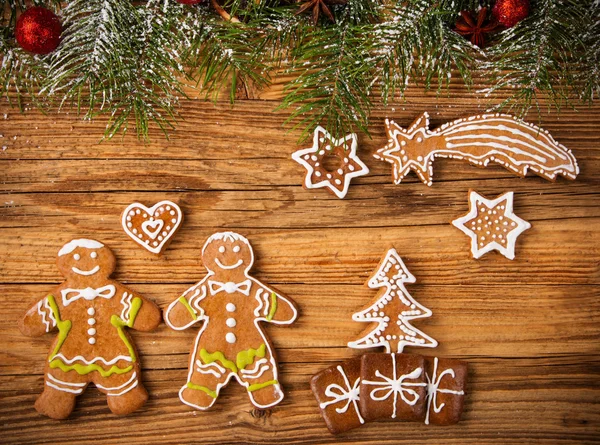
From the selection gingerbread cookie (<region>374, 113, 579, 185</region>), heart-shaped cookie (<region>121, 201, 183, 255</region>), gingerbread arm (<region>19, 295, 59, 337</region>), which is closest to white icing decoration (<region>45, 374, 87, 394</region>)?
gingerbread arm (<region>19, 295, 59, 337</region>)

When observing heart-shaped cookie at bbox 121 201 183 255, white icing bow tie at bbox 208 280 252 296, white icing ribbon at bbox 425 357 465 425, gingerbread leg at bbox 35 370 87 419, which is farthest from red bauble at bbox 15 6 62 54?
white icing ribbon at bbox 425 357 465 425

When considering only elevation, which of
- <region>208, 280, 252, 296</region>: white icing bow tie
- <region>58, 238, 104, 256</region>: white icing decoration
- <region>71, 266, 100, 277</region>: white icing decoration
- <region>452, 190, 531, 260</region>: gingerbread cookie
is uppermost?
<region>452, 190, 531, 260</region>: gingerbread cookie

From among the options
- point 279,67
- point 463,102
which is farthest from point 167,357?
point 463,102

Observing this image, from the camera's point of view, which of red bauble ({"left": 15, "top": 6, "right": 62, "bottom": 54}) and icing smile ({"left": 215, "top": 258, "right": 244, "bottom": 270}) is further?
icing smile ({"left": 215, "top": 258, "right": 244, "bottom": 270})

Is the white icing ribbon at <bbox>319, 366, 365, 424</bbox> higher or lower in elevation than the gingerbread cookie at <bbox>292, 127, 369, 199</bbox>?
lower

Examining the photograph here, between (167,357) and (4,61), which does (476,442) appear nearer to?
(167,357)

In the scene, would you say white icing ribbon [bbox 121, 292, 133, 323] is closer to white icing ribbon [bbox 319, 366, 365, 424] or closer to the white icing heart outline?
the white icing heart outline

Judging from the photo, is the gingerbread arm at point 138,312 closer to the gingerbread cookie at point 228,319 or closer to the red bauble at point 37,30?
the gingerbread cookie at point 228,319

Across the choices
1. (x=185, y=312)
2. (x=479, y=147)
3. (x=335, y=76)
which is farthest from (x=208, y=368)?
(x=479, y=147)
